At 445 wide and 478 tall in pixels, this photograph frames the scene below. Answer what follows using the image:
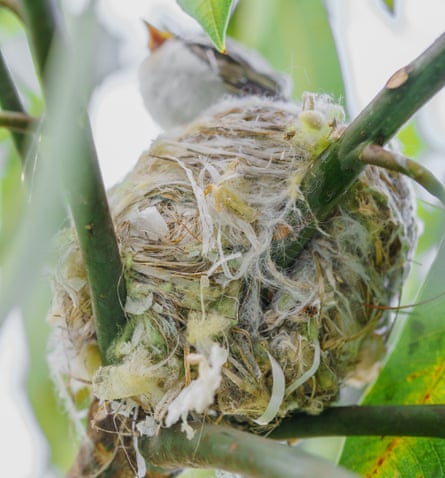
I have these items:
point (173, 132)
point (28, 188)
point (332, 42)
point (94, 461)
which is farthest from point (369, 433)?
point (332, 42)

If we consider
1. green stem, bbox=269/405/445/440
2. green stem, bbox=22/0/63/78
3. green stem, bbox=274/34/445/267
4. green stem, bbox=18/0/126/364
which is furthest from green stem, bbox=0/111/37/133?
green stem, bbox=269/405/445/440

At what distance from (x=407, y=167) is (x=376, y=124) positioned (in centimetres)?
13

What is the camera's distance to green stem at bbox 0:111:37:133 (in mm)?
912

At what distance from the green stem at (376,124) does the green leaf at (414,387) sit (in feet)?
0.99

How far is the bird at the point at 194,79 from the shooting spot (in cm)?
237

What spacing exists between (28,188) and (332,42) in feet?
3.13

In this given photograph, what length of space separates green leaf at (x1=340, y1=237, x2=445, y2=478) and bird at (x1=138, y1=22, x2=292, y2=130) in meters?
1.18

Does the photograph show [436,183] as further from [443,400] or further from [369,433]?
[443,400]

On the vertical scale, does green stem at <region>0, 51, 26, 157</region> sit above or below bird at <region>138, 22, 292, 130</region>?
above

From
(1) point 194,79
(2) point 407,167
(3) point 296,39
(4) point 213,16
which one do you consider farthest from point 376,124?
(1) point 194,79

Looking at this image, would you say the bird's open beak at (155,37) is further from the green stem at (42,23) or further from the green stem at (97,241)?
the green stem at (42,23)

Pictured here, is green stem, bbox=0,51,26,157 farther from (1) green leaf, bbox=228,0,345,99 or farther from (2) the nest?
(1) green leaf, bbox=228,0,345,99

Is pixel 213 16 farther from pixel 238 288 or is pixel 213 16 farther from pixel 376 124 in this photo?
pixel 238 288

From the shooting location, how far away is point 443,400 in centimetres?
128
